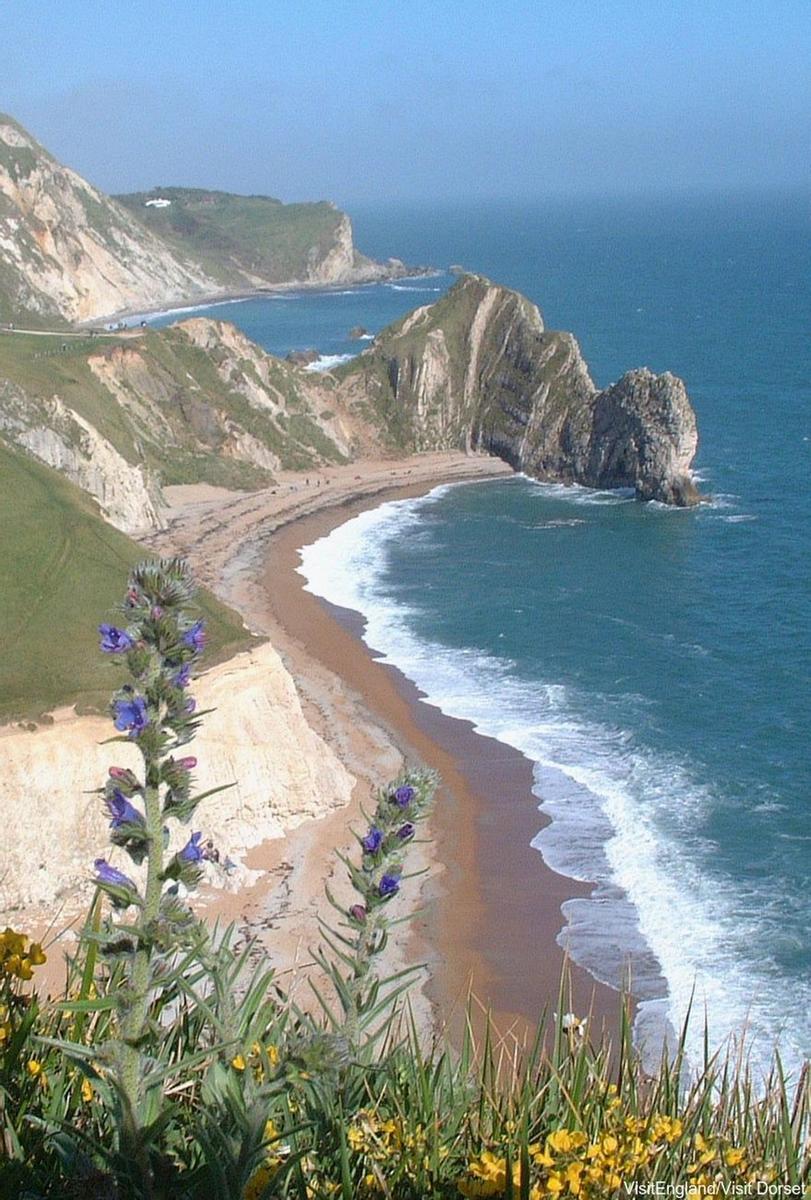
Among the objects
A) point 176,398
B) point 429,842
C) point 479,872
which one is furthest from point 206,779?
point 176,398

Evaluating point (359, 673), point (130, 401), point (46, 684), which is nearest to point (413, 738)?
point (359, 673)

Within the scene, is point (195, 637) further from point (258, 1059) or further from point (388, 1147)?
point (388, 1147)

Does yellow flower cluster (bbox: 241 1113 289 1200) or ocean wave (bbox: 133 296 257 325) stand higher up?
ocean wave (bbox: 133 296 257 325)

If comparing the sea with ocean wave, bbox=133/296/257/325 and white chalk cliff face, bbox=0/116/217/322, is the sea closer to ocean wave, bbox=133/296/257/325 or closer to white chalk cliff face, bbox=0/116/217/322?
white chalk cliff face, bbox=0/116/217/322

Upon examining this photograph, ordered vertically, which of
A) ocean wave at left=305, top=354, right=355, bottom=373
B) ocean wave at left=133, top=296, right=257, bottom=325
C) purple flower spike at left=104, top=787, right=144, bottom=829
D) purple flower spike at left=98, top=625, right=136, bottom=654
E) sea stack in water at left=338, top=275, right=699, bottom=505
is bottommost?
purple flower spike at left=104, top=787, right=144, bottom=829

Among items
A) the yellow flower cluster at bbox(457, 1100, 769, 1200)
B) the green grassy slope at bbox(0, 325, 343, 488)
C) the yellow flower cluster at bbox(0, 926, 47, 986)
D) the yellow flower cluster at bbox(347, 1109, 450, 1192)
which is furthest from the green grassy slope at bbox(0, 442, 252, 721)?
the green grassy slope at bbox(0, 325, 343, 488)

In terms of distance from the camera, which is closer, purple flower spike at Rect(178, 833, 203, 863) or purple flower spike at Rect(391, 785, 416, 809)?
purple flower spike at Rect(178, 833, 203, 863)

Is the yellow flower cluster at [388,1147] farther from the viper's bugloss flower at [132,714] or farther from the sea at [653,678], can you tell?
the sea at [653,678]
